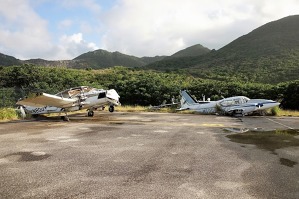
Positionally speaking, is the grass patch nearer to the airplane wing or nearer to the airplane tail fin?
the airplane wing

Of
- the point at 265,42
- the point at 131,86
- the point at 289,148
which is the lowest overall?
the point at 289,148

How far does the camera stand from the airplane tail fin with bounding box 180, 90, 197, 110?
30.3m

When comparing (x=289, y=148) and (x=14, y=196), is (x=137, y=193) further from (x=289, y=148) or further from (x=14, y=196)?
(x=289, y=148)

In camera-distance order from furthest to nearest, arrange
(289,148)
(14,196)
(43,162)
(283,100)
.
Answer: (283,100), (289,148), (43,162), (14,196)

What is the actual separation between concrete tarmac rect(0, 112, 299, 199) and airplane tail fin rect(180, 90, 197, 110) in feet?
59.8

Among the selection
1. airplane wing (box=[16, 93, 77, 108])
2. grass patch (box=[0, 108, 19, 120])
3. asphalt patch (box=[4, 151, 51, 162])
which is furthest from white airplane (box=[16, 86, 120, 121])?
asphalt patch (box=[4, 151, 51, 162])

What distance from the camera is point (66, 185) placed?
611 cm

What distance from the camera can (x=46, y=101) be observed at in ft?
63.1

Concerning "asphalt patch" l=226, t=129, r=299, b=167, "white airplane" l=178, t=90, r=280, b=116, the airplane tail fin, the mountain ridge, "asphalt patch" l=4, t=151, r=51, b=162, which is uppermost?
the mountain ridge

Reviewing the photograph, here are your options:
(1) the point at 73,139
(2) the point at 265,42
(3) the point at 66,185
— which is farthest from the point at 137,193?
(2) the point at 265,42

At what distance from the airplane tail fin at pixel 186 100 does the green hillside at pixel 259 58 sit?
147 ft

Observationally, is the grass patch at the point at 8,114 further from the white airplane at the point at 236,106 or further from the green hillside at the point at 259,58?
the green hillside at the point at 259,58

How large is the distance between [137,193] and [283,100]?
3459cm

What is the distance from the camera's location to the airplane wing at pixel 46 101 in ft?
60.1
